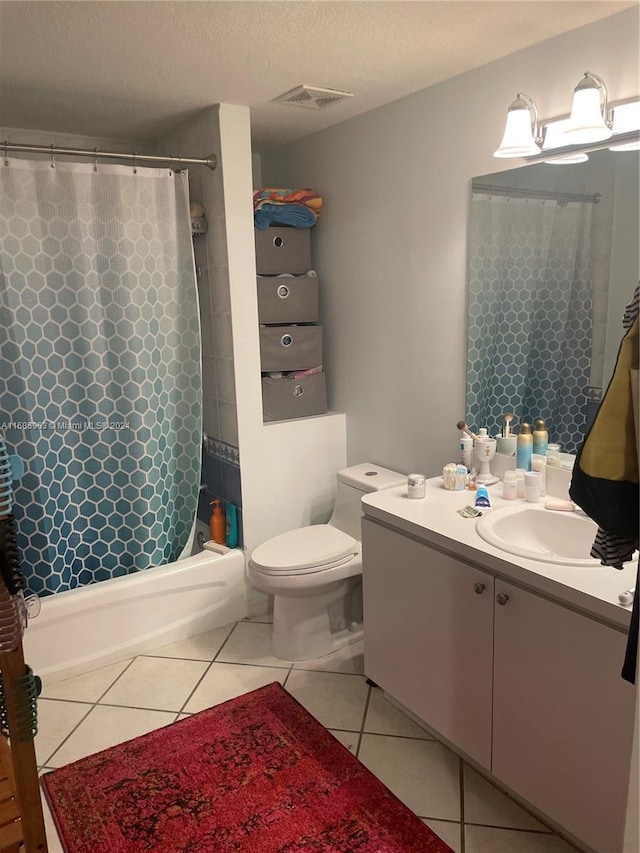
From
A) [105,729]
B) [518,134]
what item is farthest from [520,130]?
[105,729]

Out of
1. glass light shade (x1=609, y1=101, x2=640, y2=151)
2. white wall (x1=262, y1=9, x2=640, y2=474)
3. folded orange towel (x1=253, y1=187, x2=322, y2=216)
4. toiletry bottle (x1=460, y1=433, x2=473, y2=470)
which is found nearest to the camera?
glass light shade (x1=609, y1=101, x2=640, y2=151)

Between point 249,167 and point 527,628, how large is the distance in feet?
7.12

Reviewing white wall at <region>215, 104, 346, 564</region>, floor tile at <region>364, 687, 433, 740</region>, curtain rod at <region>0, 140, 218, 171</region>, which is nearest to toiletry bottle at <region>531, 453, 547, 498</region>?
floor tile at <region>364, 687, 433, 740</region>

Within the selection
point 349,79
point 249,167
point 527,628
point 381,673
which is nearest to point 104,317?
point 249,167

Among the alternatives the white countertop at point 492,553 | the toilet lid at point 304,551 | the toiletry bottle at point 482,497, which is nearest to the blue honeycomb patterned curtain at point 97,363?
the toilet lid at point 304,551

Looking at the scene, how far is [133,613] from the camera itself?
2.74 metres

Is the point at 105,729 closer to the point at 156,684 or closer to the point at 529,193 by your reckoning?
the point at 156,684

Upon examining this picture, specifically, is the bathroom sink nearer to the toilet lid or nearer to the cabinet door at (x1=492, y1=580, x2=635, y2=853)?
the cabinet door at (x1=492, y1=580, x2=635, y2=853)

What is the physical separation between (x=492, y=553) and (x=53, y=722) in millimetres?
1695

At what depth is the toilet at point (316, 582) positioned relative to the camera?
2.56m

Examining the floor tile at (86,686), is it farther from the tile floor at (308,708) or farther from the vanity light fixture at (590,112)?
the vanity light fixture at (590,112)

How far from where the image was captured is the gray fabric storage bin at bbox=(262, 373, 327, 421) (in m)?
3.10

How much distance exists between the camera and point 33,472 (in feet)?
8.26

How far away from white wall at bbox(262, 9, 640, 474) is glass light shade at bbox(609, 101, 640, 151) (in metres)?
0.06
